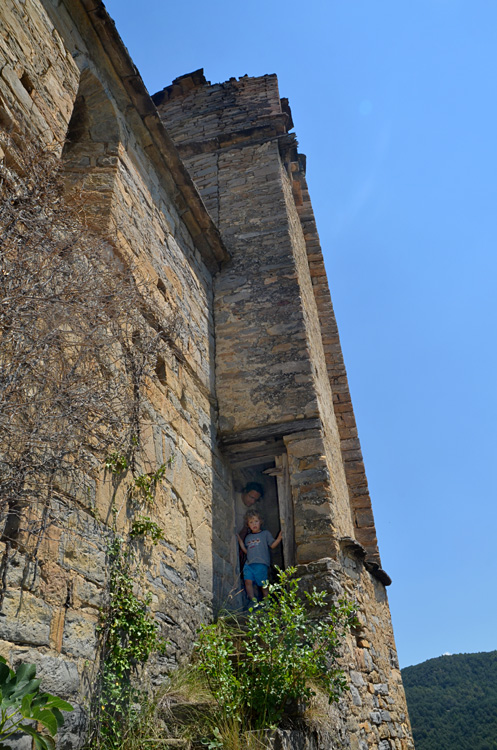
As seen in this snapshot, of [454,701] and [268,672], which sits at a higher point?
[454,701]

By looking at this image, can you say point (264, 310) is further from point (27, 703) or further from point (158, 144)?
point (27, 703)

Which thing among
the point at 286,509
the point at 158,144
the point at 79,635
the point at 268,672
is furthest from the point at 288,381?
the point at 79,635

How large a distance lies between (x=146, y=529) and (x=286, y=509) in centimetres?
191

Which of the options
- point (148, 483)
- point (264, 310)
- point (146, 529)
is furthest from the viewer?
point (264, 310)

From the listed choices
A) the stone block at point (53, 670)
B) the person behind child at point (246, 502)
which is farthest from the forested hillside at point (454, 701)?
→ the stone block at point (53, 670)

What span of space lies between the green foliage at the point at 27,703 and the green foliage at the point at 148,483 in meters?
1.71

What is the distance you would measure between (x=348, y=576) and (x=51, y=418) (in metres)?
3.32

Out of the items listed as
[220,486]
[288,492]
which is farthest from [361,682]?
[220,486]

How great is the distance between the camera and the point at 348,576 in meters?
4.95

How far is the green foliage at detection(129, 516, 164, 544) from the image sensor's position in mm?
3523

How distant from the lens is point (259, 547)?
5.20 metres

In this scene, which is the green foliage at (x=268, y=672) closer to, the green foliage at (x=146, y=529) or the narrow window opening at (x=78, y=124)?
the green foliage at (x=146, y=529)

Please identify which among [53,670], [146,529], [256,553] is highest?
[256,553]

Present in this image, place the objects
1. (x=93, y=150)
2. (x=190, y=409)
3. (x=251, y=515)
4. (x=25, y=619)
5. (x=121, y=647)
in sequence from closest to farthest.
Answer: (x=25, y=619), (x=121, y=647), (x=93, y=150), (x=190, y=409), (x=251, y=515)
